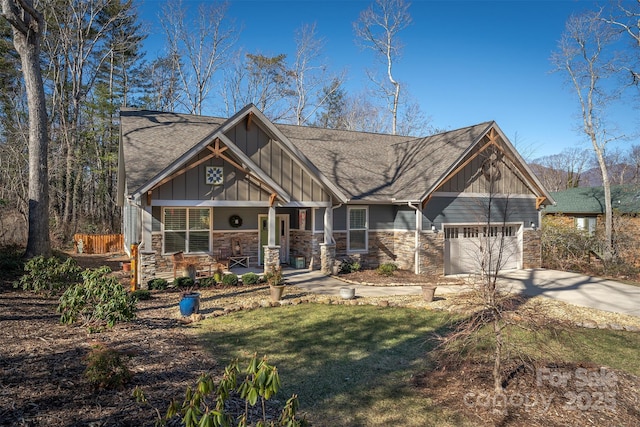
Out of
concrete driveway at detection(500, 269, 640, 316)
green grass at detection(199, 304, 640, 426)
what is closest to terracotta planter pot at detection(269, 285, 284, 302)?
green grass at detection(199, 304, 640, 426)

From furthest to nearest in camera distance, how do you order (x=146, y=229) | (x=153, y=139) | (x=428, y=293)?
(x=153, y=139), (x=146, y=229), (x=428, y=293)

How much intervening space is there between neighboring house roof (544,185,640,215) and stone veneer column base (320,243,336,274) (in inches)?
539

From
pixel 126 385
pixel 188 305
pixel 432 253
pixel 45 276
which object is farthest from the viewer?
pixel 432 253

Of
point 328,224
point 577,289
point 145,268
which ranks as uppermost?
point 328,224

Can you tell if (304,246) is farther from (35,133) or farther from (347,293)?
(35,133)

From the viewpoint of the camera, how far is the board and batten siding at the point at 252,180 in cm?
1310

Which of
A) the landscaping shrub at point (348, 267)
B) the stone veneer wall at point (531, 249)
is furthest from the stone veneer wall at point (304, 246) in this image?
the stone veneer wall at point (531, 249)

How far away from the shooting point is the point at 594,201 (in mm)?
24422

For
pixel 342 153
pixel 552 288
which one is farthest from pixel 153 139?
pixel 552 288

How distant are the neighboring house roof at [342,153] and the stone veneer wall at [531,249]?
1794mm

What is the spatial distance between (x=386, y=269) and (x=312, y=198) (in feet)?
13.0

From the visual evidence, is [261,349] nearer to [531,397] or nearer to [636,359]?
[531,397]

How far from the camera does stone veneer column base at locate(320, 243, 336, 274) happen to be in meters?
15.7

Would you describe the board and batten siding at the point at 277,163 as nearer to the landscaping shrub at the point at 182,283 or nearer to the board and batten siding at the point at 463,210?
the board and batten siding at the point at 463,210
